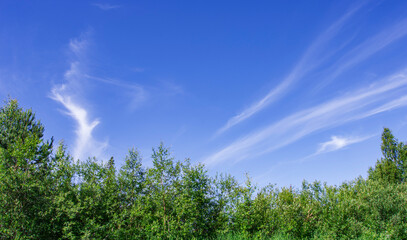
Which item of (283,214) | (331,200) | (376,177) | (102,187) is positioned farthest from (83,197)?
(376,177)

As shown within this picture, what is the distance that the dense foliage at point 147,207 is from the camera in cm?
1459

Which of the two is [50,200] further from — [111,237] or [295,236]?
[295,236]

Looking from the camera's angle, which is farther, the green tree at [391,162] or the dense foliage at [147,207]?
the green tree at [391,162]

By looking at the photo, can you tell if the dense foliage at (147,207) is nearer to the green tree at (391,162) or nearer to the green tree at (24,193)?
the green tree at (24,193)

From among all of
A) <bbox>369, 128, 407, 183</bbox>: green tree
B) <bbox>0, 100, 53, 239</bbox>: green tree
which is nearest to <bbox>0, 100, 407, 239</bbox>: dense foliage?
<bbox>0, 100, 53, 239</bbox>: green tree

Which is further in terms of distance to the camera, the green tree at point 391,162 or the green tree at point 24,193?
the green tree at point 391,162

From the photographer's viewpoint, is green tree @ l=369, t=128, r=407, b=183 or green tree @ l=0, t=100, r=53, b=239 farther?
green tree @ l=369, t=128, r=407, b=183

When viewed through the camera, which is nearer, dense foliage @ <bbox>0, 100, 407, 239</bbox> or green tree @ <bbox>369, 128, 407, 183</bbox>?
dense foliage @ <bbox>0, 100, 407, 239</bbox>

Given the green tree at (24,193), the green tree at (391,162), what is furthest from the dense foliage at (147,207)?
the green tree at (391,162)

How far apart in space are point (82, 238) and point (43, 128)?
77.6 feet

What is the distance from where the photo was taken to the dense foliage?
1459 cm

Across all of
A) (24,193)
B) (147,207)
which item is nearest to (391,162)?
(147,207)

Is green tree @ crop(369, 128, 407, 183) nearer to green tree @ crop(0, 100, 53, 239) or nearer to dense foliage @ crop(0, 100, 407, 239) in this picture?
dense foliage @ crop(0, 100, 407, 239)

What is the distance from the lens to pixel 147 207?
1533 cm
